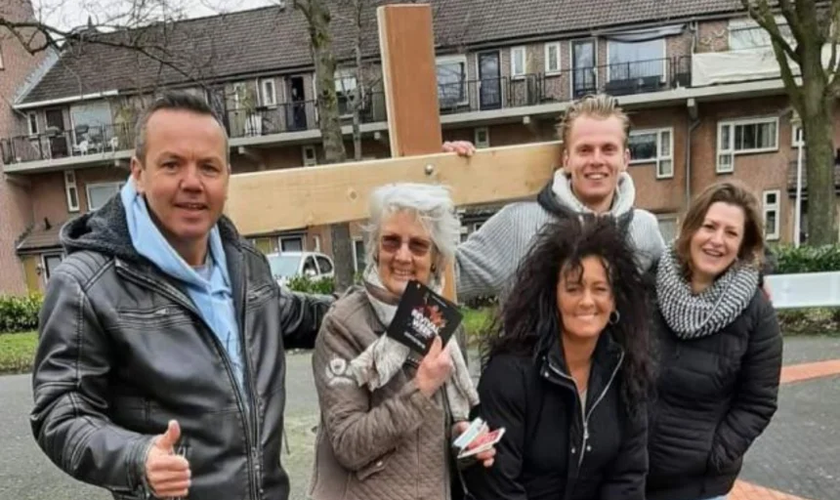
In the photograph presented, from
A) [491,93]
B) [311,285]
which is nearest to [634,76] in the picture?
[491,93]

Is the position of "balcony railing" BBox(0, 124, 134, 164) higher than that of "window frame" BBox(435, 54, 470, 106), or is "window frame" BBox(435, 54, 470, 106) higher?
"window frame" BBox(435, 54, 470, 106)

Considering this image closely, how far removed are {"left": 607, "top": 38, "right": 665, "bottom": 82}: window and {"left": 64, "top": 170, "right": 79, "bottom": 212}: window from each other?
62.3ft

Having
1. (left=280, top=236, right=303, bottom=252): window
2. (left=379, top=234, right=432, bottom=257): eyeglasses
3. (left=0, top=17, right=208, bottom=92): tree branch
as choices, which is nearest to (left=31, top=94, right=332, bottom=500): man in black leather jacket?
(left=379, top=234, right=432, bottom=257): eyeglasses

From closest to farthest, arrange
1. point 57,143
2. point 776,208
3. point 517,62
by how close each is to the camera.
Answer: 1. point 776,208
2. point 517,62
3. point 57,143

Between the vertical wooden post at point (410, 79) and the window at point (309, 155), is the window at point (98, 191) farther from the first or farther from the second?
the vertical wooden post at point (410, 79)

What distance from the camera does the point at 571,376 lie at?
5.98 feet

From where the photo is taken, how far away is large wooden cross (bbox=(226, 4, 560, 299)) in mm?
2035

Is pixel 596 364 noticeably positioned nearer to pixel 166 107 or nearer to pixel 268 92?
pixel 166 107

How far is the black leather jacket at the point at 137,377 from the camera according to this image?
136cm

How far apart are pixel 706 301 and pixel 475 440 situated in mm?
878

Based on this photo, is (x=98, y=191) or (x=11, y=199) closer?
(x=11, y=199)

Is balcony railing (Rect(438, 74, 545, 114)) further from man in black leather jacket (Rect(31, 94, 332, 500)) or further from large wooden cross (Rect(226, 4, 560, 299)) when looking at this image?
man in black leather jacket (Rect(31, 94, 332, 500))

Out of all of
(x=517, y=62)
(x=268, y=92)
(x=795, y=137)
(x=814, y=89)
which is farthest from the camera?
(x=268, y=92)

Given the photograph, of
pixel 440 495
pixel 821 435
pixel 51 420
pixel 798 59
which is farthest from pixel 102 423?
pixel 798 59
